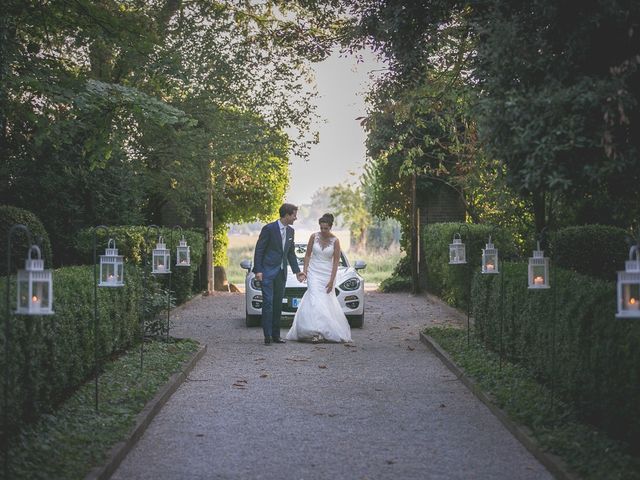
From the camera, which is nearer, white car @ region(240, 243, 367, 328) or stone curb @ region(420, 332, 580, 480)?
stone curb @ region(420, 332, 580, 480)

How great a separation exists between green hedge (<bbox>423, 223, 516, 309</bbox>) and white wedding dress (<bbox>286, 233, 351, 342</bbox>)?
2317mm

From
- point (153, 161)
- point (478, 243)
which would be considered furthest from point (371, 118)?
point (153, 161)

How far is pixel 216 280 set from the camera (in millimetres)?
30438

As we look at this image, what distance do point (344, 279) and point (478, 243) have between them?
9.07ft

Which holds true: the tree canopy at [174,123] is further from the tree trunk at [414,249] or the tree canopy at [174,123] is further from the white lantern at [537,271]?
the white lantern at [537,271]

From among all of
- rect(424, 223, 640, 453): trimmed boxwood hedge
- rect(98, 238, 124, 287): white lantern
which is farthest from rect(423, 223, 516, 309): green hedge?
rect(98, 238, 124, 287): white lantern

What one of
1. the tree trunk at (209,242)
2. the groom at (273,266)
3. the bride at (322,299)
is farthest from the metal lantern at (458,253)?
the tree trunk at (209,242)

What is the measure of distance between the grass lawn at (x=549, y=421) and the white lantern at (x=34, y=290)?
12.0ft

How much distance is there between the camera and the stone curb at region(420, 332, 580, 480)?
6.48 m

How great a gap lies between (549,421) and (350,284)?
30.1 ft

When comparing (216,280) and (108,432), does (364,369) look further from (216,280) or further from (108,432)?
(216,280)

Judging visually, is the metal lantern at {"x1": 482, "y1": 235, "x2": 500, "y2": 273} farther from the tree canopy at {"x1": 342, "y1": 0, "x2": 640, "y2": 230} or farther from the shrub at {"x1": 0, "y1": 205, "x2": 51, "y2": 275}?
the shrub at {"x1": 0, "y1": 205, "x2": 51, "y2": 275}

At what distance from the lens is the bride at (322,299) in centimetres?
1502

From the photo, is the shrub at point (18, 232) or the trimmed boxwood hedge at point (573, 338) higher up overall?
the shrub at point (18, 232)
